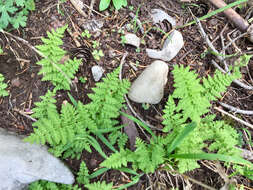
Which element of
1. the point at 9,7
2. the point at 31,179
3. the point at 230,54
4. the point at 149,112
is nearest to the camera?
the point at 31,179

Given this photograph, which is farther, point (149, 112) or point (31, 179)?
point (149, 112)

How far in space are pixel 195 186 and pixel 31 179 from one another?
1932 millimetres

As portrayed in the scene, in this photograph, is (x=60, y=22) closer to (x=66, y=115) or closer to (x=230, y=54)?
(x=66, y=115)

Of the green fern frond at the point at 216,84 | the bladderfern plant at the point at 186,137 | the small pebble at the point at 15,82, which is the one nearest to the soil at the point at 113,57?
the small pebble at the point at 15,82

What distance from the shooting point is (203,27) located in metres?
3.28

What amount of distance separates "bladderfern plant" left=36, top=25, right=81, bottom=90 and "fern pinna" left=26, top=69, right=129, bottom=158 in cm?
20

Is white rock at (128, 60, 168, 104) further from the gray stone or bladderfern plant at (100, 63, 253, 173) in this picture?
the gray stone

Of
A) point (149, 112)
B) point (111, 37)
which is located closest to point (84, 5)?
point (111, 37)

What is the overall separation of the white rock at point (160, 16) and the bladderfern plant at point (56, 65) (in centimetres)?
133

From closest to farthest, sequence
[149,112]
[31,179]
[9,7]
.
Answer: [31,179] < [9,7] < [149,112]

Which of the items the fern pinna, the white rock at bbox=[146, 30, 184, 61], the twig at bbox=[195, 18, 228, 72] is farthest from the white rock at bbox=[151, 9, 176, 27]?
the fern pinna

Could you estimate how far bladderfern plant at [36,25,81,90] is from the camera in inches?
97.3

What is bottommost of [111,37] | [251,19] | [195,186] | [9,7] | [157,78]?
[195,186]

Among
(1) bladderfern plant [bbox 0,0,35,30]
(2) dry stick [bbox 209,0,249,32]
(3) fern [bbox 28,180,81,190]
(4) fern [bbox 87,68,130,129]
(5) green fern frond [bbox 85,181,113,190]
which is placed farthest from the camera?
(2) dry stick [bbox 209,0,249,32]
